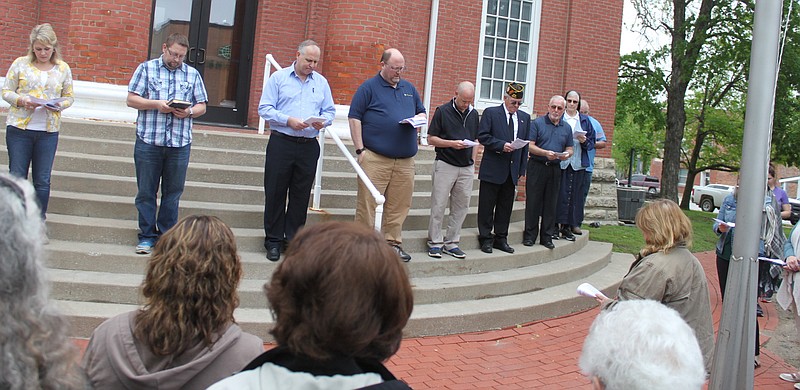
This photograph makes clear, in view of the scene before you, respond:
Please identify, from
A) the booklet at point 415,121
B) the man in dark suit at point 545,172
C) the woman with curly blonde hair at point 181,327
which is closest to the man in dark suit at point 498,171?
the man in dark suit at point 545,172

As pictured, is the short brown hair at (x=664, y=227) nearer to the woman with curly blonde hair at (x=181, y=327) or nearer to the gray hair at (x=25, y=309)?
the woman with curly blonde hair at (x=181, y=327)

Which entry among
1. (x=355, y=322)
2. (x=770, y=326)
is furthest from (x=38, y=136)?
(x=770, y=326)

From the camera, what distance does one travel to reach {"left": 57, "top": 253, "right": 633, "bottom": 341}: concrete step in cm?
577

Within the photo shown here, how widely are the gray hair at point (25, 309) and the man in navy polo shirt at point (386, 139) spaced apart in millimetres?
5781

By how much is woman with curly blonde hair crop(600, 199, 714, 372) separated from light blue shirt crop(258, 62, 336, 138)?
3484 millimetres

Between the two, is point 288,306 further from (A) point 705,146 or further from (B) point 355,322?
(A) point 705,146

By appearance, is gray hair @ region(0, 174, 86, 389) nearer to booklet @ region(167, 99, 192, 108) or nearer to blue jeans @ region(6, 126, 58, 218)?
booklet @ region(167, 99, 192, 108)

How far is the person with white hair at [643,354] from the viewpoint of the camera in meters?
2.17

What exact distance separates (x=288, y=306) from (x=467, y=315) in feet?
16.7

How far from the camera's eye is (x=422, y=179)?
33.4 ft

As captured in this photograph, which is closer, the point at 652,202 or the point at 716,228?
the point at 652,202

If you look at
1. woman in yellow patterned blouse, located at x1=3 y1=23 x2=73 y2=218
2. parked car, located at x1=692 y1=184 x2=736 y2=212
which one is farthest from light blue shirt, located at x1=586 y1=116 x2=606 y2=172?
parked car, located at x1=692 y1=184 x2=736 y2=212

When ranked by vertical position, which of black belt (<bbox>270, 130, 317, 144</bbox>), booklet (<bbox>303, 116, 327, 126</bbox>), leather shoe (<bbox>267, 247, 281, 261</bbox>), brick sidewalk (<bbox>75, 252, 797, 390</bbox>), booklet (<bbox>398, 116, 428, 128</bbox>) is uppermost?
booklet (<bbox>398, 116, 428, 128</bbox>)

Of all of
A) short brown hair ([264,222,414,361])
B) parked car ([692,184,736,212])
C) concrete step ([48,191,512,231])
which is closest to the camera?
short brown hair ([264,222,414,361])
